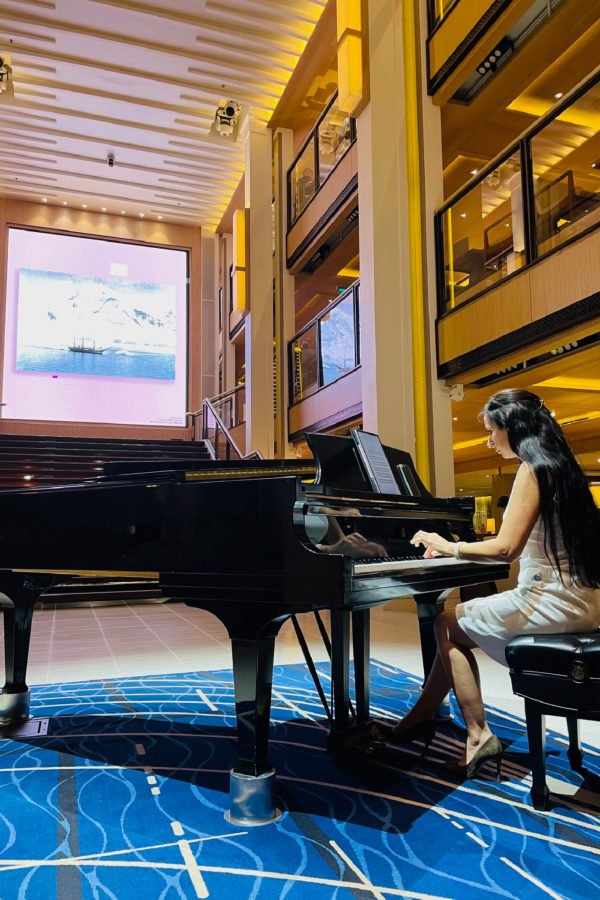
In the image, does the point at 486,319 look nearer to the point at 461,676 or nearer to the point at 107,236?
the point at 461,676

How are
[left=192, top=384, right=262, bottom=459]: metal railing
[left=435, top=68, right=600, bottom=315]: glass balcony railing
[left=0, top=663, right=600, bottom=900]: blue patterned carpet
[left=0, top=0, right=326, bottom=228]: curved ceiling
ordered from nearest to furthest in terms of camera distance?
[left=0, top=663, right=600, bottom=900]: blue patterned carpet < [left=435, top=68, right=600, bottom=315]: glass balcony railing < [left=0, top=0, right=326, bottom=228]: curved ceiling < [left=192, top=384, right=262, bottom=459]: metal railing

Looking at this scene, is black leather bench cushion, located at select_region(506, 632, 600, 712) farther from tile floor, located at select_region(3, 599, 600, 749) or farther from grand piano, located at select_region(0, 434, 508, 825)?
tile floor, located at select_region(3, 599, 600, 749)

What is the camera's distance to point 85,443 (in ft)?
37.2

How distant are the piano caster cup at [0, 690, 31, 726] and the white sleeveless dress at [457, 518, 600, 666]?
2.09 m

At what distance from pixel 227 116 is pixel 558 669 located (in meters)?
11.3

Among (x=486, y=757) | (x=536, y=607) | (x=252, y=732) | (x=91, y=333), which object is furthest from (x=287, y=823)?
(x=91, y=333)

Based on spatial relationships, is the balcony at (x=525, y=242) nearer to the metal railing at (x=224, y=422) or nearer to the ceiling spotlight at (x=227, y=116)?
the metal railing at (x=224, y=422)

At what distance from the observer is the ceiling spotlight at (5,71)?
10037 mm

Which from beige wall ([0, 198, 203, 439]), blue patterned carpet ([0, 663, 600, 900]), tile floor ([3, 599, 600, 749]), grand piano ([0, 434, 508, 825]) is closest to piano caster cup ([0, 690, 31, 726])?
blue patterned carpet ([0, 663, 600, 900])

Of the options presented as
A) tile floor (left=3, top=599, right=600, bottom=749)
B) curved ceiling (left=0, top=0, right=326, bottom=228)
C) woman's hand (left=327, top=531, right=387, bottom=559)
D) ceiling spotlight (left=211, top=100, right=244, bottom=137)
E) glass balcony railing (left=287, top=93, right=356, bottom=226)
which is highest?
curved ceiling (left=0, top=0, right=326, bottom=228)

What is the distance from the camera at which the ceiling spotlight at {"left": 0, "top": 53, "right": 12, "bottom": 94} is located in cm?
1004

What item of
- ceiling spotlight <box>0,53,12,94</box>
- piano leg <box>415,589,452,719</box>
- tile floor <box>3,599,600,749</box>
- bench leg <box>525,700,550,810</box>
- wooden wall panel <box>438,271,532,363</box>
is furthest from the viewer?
ceiling spotlight <box>0,53,12,94</box>

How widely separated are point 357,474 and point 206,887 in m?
1.43

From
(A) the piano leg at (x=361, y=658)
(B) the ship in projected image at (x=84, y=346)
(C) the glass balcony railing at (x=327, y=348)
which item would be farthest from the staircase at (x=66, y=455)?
(A) the piano leg at (x=361, y=658)
